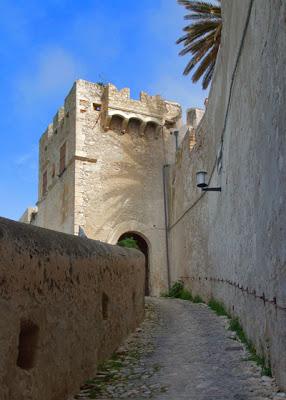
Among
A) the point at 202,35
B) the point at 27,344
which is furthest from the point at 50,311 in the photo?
the point at 202,35

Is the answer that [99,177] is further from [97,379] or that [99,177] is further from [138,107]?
[97,379]

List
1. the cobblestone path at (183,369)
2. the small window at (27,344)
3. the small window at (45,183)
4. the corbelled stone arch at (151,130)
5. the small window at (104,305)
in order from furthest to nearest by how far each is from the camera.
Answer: the small window at (45,183), the corbelled stone arch at (151,130), the small window at (104,305), the cobblestone path at (183,369), the small window at (27,344)

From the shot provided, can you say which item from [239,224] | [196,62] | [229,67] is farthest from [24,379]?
[196,62]

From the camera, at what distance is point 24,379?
10.6 feet

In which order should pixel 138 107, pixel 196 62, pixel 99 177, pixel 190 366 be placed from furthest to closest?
pixel 138 107 < pixel 99 177 < pixel 196 62 < pixel 190 366

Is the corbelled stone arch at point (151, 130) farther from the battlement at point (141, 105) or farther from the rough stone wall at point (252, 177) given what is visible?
the rough stone wall at point (252, 177)

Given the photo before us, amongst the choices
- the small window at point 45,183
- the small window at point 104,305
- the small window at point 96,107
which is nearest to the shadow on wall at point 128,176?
the small window at point 96,107

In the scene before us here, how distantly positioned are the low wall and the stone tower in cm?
1073

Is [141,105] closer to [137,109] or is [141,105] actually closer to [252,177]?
[137,109]

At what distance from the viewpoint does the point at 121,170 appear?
1773cm

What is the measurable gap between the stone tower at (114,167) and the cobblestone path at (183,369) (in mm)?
9310

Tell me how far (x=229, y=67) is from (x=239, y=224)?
2886 mm

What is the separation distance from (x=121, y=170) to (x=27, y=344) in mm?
14390

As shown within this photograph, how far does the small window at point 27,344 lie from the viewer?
134 inches
